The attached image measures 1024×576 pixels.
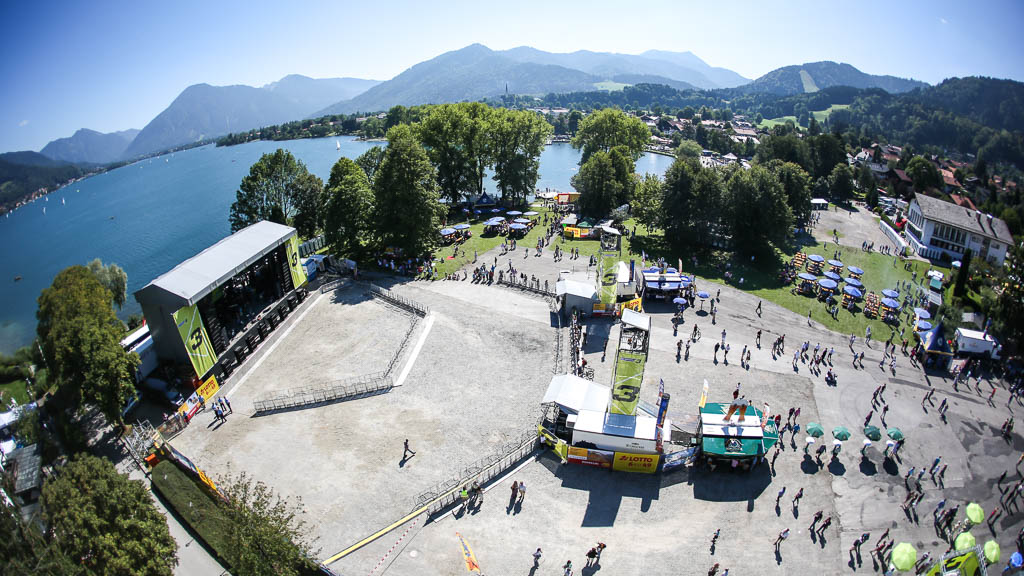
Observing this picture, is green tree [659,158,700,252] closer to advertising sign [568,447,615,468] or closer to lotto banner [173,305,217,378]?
advertising sign [568,447,615,468]

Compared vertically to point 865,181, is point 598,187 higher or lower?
higher

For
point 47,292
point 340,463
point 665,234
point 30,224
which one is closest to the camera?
point 340,463

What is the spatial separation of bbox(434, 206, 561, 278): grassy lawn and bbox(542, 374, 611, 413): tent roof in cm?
1996

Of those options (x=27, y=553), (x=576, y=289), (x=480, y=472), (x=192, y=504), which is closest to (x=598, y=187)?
(x=576, y=289)

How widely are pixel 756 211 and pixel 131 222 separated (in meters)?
108

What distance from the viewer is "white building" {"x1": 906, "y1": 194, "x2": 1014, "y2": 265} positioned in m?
48.2

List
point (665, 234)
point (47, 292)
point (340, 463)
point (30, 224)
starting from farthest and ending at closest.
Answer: point (30, 224) < point (665, 234) < point (47, 292) < point (340, 463)

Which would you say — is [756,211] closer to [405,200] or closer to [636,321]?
[636,321]

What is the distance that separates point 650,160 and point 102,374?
418 feet

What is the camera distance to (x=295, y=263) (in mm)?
36656

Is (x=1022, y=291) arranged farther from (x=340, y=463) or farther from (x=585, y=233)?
(x=340, y=463)

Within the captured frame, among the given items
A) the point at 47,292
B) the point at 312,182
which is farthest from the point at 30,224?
the point at 47,292

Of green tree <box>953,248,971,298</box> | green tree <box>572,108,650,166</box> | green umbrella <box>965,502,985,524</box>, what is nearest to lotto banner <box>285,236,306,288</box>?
green umbrella <box>965,502,985,524</box>

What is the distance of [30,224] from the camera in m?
108
